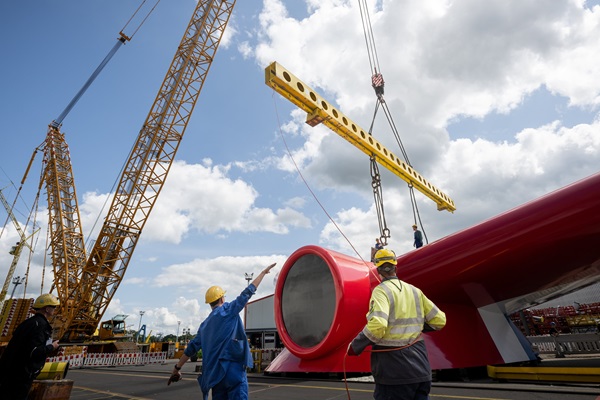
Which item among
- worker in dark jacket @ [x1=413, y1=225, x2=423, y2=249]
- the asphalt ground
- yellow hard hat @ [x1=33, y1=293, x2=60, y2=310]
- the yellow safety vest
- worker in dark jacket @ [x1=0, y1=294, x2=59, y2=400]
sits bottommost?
the asphalt ground

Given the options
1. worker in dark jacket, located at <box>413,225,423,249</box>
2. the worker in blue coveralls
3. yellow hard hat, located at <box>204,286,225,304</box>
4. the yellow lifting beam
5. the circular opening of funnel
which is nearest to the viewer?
the worker in blue coveralls

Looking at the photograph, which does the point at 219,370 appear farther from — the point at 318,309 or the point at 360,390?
the point at 318,309

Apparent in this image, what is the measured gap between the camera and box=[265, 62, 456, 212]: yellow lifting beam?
11.2 m

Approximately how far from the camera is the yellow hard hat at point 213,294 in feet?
13.0

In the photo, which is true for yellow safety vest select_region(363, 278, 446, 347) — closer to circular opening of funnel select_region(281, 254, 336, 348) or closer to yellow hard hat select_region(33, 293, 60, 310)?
yellow hard hat select_region(33, 293, 60, 310)

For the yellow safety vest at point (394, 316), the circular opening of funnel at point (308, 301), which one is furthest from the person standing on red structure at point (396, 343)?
the circular opening of funnel at point (308, 301)

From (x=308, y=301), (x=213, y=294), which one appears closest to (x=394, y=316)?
(x=213, y=294)

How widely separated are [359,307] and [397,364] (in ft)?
19.6

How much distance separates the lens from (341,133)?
15109 millimetres

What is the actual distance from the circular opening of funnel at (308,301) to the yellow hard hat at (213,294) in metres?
5.04

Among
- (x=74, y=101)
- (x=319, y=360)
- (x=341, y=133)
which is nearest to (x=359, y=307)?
(x=319, y=360)

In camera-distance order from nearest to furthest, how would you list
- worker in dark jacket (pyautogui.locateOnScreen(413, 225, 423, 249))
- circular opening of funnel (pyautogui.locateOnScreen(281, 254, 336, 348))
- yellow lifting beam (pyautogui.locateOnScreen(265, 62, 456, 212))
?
circular opening of funnel (pyautogui.locateOnScreen(281, 254, 336, 348)) < yellow lifting beam (pyautogui.locateOnScreen(265, 62, 456, 212)) < worker in dark jacket (pyautogui.locateOnScreen(413, 225, 423, 249))

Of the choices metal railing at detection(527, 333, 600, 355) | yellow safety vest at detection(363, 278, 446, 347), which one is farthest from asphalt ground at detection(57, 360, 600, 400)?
metal railing at detection(527, 333, 600, 355)

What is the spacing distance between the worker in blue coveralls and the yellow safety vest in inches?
54.4
